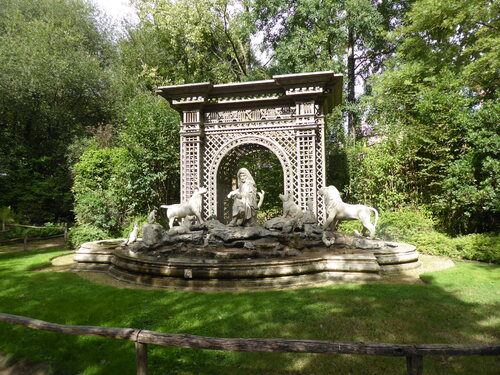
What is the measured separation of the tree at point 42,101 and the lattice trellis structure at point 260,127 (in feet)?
33.1

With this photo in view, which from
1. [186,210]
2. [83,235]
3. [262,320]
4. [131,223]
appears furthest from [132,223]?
[262,320]

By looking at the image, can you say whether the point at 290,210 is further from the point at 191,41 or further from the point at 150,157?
the point at 191,41

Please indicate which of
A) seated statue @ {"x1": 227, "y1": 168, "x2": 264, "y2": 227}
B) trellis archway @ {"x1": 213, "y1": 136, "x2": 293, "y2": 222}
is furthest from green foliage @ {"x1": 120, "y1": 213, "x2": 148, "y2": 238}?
seated statue @ {"x1": 227, "y1": 168, "x2": 264, "y2": 227}

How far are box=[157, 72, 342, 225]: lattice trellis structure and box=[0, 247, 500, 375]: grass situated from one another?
13.9 ft

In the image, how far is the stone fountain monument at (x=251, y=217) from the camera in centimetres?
558

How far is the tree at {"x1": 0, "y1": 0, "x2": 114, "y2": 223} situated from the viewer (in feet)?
48.2

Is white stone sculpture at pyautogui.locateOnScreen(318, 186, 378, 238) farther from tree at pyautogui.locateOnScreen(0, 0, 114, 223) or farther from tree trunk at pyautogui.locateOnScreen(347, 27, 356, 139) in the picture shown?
tree at pyautogui.locateOnScreen(0, 0, 114, 223)

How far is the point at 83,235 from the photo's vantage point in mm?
10273

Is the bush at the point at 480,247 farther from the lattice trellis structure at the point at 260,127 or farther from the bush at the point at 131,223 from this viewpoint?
the bush at the point at 131,223

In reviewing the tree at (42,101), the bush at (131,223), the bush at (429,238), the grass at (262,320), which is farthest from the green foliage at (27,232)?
the bush at (429,238)

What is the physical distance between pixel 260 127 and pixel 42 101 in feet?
45.2

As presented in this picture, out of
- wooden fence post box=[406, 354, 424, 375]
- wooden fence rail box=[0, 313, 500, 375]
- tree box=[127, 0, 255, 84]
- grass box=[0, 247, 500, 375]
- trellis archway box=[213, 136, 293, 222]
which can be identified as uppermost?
tree box=[127, 0, 255, 84]

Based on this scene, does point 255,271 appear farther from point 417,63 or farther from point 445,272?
point 417,63

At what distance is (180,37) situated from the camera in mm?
17203
